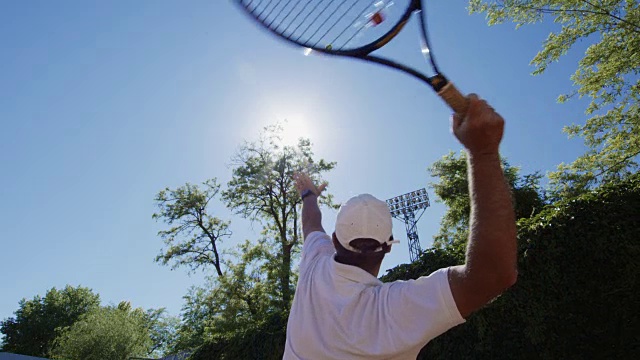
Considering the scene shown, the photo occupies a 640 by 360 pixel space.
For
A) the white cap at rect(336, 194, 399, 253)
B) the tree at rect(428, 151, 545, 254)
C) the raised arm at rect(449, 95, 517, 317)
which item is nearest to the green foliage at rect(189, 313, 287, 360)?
the white cap at rect(336, 194, 399, 253)

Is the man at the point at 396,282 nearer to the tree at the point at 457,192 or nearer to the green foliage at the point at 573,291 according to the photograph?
the green foliage at the point at 573,291

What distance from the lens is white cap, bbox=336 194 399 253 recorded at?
1.77 m

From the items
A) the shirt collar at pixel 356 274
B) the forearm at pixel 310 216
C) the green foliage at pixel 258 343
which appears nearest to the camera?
the shirt collar at pixel 356 274

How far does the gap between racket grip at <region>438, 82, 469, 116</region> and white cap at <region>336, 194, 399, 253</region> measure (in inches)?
22.1

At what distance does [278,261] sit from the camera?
2400 cm

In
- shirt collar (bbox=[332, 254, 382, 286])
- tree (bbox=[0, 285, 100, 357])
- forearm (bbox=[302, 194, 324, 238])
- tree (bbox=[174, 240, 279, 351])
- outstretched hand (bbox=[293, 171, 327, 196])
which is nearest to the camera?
shirt collar (bbox=[332, 254, 382, 286])

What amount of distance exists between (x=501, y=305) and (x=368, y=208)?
4.31 m

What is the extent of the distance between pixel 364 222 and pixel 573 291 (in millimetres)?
4277

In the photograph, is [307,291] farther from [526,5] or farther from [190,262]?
[190,262]

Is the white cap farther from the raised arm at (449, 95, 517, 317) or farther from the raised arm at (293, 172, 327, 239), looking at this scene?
the raised arm at (293, 172, 327, 239)

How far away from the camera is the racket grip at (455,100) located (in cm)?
138

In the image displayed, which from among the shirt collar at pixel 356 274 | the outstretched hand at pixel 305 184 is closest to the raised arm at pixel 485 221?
the shirt collar at pixel 356 274

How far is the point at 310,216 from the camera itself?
2.88 metres

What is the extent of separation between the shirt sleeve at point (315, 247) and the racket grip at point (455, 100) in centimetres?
106
